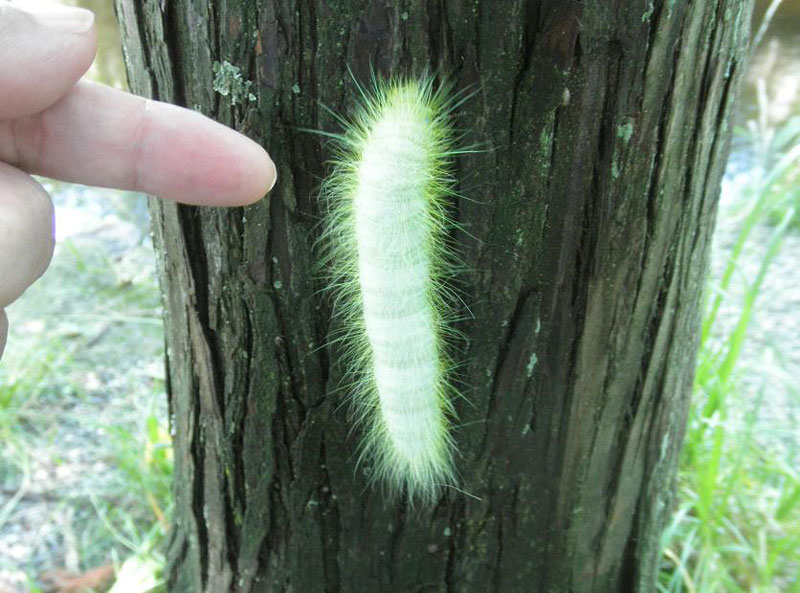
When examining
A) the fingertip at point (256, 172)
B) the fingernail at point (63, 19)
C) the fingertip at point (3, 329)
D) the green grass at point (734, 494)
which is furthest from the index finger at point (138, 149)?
the green grass at point (734, 494)

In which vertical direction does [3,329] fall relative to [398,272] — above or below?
below

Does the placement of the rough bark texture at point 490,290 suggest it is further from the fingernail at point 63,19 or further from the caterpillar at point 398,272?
the fingernail at point 63,19

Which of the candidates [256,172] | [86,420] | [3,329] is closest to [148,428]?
[86,420]

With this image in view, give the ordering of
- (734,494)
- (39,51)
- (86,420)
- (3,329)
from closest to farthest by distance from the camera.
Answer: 1. (39,51)
2. (3,329)
3. (734,494)
4. (86,420)

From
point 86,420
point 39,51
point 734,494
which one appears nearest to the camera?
point 39,51

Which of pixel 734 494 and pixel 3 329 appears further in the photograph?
pixel 734 494

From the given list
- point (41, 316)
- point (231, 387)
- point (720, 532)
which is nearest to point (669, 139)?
point (231, 387)

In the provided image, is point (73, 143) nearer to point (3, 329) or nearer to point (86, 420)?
point (3, 329)
